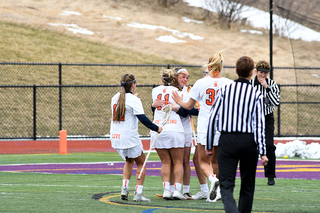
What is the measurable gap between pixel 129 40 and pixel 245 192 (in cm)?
4594

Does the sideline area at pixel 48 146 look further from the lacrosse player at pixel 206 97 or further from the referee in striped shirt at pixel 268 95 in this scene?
the lacrosse player at pixel 206 97

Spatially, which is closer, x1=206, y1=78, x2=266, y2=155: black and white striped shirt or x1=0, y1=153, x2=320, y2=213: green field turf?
x1=206, y1=78, x2=266, y2=155: black and white striped shirt

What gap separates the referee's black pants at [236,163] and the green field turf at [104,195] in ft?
3.93

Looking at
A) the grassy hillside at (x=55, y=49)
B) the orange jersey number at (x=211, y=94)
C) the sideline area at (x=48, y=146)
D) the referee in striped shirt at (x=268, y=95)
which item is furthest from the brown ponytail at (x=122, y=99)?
the grassy hillside at (x=55, y=49)

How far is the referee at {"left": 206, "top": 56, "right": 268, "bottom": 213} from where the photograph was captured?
5.20 meters

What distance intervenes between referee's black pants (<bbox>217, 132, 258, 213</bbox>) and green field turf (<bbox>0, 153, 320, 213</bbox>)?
120cm

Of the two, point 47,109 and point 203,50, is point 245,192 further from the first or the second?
point 203,50

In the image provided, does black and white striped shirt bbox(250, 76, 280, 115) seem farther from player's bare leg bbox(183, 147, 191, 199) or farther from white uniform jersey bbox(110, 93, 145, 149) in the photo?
white uniform jersey bbox(110, 93, 145, 149)

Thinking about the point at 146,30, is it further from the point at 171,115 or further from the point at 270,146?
the point at 171,115

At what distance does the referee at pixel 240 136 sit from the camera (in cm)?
520

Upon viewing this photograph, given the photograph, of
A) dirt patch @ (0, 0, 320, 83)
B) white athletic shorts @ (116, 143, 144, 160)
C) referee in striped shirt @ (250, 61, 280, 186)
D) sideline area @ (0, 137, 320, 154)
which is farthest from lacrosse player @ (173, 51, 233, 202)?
dirt patch @ (0, 0, 320, 83)

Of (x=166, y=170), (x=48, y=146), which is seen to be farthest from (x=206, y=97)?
(x=48, y=146)

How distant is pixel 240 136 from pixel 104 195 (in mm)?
3467

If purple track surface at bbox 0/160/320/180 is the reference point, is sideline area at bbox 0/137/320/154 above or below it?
below
